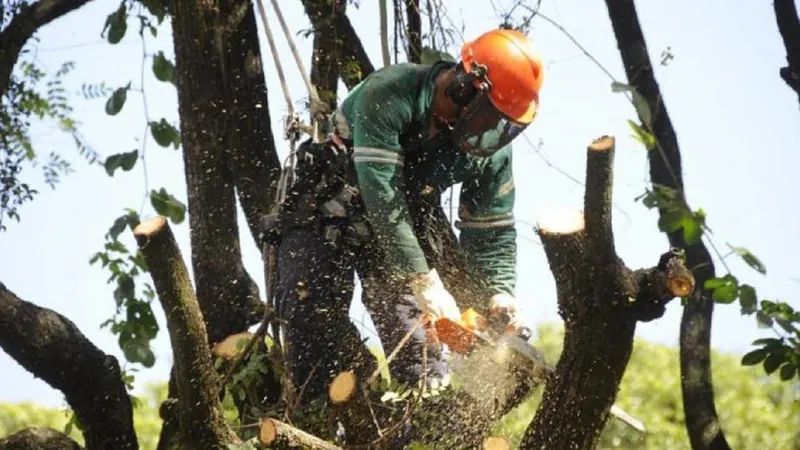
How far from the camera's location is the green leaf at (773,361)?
165 inches

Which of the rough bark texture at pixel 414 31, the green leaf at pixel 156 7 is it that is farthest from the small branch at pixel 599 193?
the green leaf at pixel 156 7

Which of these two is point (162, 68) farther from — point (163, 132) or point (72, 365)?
point (72, 365)

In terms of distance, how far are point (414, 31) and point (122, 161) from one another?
1.49m

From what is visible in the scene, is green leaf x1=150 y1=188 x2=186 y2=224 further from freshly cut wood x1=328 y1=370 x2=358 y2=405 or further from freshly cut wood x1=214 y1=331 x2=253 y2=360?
freshly cut wood x1=328 y1=370 x2=358 y2=405

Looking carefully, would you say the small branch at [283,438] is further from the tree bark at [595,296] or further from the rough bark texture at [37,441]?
the rough bark texture at [37,441]

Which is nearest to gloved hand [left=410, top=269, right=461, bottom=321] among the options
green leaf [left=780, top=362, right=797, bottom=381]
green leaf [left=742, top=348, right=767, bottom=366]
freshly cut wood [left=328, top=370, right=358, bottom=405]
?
freshly cut wood [left=328, top=370, right=358, bottom=405]

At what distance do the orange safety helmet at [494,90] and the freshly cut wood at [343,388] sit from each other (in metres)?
0.95

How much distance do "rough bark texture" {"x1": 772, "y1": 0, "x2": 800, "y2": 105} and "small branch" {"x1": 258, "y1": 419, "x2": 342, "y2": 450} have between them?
10.3 feet

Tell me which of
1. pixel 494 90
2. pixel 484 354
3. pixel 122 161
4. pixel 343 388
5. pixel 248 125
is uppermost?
pixel 122 161

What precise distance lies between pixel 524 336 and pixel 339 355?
645mm

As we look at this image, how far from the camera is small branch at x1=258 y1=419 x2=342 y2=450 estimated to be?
2.99 metres

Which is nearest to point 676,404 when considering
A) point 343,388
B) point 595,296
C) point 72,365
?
point 72,365

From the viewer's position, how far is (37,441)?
12.6 ft

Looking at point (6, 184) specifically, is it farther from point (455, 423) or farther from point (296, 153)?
point (455, 423)
